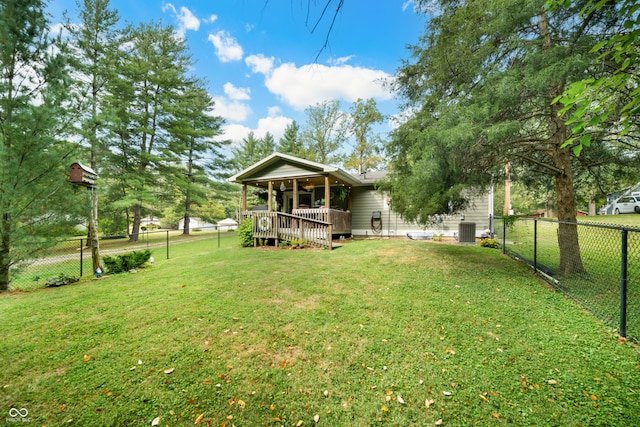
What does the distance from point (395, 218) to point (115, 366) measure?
12.3m

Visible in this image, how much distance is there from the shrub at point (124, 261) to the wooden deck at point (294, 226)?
4.00 m

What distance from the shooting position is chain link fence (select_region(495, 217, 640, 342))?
117 inches

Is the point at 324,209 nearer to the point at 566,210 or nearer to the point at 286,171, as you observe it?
the point at 286,171

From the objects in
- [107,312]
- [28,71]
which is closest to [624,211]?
[107,312]

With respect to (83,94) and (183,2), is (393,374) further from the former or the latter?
(83,94)

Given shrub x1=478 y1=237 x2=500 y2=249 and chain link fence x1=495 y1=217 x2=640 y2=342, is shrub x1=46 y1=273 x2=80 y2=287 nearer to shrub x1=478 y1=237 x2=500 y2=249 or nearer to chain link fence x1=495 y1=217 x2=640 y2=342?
chain link fence x1=495 y1=217 x2=640 y2=342

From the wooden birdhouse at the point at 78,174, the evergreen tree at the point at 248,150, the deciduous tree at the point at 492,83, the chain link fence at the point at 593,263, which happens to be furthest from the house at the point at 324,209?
the evergreen tree at the point at 248,150

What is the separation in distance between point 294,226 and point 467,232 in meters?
7.16

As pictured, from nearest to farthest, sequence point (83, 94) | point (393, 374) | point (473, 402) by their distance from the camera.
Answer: point (473, 402) < point (393, 374) < point (83, 94)

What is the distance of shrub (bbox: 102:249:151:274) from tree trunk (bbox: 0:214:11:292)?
1.70 meters

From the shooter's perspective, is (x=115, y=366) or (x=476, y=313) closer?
(x=115, y=366)

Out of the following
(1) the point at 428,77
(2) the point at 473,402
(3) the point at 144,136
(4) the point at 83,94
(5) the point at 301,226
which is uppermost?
(3) the point at 144,136

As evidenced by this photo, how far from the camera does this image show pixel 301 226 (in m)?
9.57

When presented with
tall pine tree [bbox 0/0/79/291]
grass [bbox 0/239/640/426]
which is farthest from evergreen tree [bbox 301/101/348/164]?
grass [bbox 0/239/640/426]
